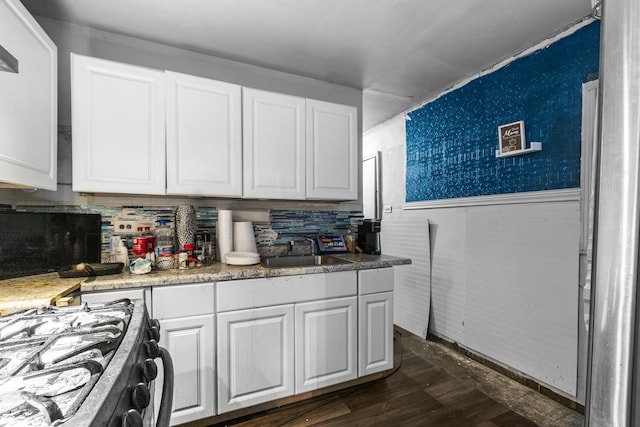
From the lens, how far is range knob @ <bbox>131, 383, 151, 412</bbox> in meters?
0.60

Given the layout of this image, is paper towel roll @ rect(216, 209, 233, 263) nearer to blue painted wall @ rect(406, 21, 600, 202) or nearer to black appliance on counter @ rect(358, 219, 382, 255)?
black appliance on counter @ rect(358, 219, 382, 255)

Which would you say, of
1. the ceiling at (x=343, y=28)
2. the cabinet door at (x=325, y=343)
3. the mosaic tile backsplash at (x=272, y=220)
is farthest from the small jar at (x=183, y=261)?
the ceiling at (x=343, y=28)

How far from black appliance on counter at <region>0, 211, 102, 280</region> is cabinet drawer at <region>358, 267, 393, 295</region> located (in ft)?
5.90

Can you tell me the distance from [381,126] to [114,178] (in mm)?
3161

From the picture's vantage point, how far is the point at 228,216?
2273 mm

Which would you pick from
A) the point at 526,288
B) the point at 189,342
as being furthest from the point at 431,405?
the point at 189,342

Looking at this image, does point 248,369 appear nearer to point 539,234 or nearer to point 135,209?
point 135,209

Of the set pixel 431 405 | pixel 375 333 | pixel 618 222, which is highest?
pixel 618 222

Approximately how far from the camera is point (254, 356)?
1907 millimetres

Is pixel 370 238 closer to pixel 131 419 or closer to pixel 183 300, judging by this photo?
pixel 183 300

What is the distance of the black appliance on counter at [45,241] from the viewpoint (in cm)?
168

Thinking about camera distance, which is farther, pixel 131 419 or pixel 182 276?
pixel 182 276

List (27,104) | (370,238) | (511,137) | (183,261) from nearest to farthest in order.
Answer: (27,104) → (183,261) → (511,137) → (370,238)

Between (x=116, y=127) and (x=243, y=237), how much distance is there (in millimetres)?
1076
